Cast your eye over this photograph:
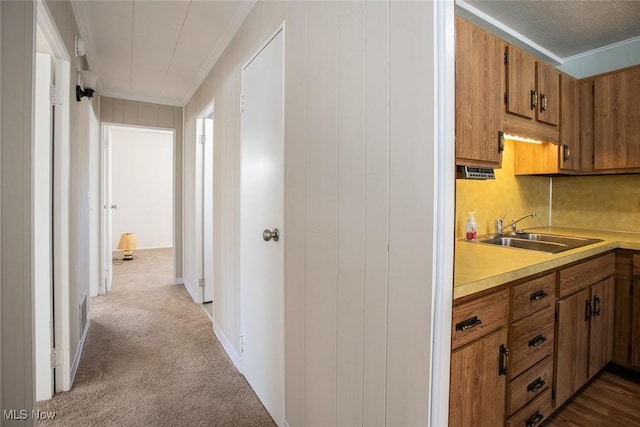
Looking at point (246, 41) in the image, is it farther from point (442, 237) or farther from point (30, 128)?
point (442, 237)

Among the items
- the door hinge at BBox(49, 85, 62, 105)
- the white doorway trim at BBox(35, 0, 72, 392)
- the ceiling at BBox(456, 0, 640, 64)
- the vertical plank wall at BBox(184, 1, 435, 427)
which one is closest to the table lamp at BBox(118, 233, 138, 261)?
the white doorway trim at BBox(35, 0, 72, 392)

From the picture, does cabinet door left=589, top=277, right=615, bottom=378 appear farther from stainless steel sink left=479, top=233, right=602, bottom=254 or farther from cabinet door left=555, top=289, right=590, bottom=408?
stainless steel sink left=479, top=233, right=602, bottom=254

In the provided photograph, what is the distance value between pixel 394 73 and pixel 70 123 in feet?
7.24

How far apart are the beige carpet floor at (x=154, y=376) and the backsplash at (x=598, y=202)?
2904 millimetres

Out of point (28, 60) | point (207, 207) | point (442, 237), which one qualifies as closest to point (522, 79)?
point (442, 237)

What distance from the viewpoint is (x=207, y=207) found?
3.89m

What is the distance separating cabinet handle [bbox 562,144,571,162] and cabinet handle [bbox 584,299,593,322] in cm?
104

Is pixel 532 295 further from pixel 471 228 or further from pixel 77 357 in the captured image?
pixel 77 357

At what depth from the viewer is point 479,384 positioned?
47.2 inches

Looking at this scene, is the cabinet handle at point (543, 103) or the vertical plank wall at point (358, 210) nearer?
the vertical plank wall at point (358, 210)

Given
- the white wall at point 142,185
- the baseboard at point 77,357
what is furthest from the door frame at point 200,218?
the white wall at point 142,185

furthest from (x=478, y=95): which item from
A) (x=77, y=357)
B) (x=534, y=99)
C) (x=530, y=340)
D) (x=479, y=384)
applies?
(x=77, y=357)

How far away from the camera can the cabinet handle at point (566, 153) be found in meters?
2.40

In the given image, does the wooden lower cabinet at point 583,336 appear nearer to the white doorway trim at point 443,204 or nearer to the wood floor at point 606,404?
the wood floor at point 606,404
